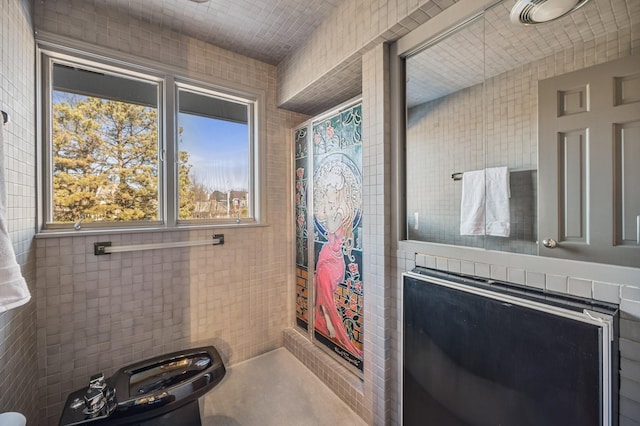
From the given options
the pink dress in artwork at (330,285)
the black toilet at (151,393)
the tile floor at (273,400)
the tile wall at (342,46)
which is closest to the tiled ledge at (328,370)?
the tile floor at (273,400)

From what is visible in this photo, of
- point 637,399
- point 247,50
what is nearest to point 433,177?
point 637,399

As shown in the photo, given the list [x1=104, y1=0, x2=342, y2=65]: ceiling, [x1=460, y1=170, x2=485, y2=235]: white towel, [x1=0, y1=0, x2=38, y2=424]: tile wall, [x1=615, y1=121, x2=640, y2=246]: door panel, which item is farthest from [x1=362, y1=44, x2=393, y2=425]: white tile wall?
[x1=0, y1=0, x2=38, y2=424]: tile wall

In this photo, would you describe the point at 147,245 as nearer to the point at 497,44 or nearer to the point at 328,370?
the point at 328,370

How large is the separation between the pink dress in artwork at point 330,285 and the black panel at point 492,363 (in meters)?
0.60

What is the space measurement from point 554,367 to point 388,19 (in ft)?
5.14

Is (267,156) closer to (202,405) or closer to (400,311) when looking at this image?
(400,311)

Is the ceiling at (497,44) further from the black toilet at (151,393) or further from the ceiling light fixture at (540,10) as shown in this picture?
the black toilet at (151,393)

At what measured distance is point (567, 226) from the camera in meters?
1.04

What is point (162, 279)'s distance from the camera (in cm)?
177

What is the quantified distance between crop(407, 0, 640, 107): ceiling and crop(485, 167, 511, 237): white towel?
523mm

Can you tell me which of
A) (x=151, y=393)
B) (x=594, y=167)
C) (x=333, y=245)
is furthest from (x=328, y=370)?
(x=594, y=167)

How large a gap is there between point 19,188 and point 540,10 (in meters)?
2.42

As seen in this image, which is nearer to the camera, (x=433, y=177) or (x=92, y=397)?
(x=92, y=397)

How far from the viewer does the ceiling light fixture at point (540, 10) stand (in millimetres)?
962
